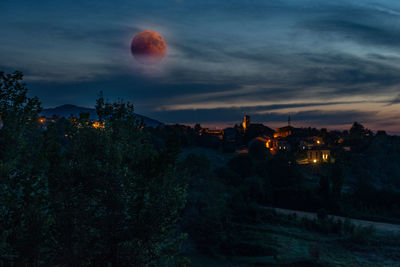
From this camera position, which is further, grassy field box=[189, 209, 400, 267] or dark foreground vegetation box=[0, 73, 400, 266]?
grassy field box=[189, 209, 400, 267]

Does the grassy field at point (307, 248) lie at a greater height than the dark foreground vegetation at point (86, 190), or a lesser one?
lesser

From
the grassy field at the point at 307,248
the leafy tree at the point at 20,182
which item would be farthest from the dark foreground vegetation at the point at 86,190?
the grassy field at the point at 307,248

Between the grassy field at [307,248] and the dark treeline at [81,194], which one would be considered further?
the grassy field at [307,248]

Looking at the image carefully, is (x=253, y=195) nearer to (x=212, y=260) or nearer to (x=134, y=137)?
(x=212, y=260)

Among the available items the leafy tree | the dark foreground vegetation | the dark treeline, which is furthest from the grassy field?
the leafy tree

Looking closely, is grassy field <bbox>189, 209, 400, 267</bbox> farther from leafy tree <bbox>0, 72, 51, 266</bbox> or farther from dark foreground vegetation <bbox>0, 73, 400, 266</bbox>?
leafy tree <bbox>0, 72, 51, 266</bbox>

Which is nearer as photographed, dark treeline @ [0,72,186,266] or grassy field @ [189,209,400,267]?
→ dark treeline @ [0,72,186,266]

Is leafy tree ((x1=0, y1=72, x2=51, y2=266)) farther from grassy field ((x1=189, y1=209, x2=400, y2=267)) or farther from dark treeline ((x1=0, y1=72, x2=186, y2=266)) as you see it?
grassy field ((x1=189, y1=209, x2=400, y2=267))

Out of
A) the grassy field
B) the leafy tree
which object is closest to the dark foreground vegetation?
the leafy tree

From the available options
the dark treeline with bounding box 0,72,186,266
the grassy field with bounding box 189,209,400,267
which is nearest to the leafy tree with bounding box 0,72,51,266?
the dark treeline with bounding box 0,72,186,266

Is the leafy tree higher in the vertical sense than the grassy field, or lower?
higher

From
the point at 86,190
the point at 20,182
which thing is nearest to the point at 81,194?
the point at 86,190

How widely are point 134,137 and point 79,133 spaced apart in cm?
229

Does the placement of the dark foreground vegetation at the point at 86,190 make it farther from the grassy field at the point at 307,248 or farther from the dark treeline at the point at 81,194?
the grassy field at the point at 307,248
